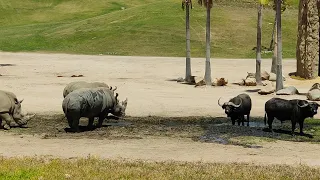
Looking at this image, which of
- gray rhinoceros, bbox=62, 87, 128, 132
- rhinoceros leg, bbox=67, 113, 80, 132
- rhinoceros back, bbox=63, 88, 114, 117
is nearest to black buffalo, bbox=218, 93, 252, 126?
gray rhinoceros, bbox=62, 87, 128, 132

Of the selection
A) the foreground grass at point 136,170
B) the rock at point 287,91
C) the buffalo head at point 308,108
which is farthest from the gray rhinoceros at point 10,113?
the rock at point 287,91

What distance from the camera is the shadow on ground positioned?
24297 millimetres

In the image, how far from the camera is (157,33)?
3425 inches

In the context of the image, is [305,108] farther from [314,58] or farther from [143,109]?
[314,58]

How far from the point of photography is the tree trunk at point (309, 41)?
167ft

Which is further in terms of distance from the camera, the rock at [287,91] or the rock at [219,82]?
the rock at [219,82]

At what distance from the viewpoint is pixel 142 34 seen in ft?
285

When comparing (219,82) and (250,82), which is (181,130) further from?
(250,82)

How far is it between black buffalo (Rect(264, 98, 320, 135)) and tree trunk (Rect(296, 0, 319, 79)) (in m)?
26.3

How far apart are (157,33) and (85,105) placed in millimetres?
62222

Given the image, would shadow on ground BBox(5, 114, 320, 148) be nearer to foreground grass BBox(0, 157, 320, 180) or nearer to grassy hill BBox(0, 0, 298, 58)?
foreground grass BBox(0, 157, 320, 180)

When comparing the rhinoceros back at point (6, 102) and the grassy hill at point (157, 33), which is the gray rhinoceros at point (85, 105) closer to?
the rhinoceros back at point (6, 102)

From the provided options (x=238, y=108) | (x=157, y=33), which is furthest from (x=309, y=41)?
(x=157, y=33)

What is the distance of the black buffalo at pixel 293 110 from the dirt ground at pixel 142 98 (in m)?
2.30
